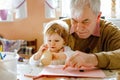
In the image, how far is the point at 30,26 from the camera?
10.5 feet

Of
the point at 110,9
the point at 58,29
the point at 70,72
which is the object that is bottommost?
the point at 70,72

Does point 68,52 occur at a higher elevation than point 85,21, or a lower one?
lower

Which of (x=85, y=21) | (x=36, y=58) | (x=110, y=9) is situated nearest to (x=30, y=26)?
(x=110, y=9)

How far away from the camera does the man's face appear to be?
4.00 feet

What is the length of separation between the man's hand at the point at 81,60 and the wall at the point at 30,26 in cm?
214

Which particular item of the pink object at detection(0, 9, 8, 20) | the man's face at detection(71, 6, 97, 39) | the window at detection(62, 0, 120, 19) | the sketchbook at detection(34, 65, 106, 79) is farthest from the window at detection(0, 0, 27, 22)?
the sketchbook at detection(34, 65, 106, 79)

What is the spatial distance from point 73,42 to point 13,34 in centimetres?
Result: 192

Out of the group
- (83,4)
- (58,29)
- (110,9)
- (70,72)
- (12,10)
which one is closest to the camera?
(70,72)

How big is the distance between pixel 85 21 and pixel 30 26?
6.71ft

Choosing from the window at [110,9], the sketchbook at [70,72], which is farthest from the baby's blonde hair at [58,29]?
the window at [110,9]

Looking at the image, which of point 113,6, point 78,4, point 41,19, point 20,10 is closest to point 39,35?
point 41,19

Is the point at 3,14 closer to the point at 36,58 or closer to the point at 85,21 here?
the point at 36,58

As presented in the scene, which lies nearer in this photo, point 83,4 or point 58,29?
point 83,4

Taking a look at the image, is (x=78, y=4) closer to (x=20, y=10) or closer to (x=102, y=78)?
(x=102, y=78)
